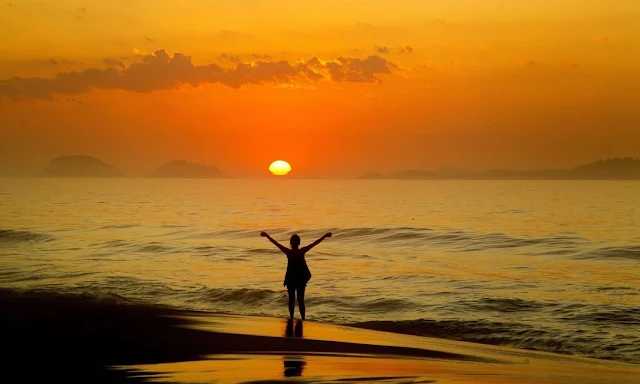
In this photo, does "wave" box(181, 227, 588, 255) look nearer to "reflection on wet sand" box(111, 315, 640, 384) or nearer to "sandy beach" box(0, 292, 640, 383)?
"reflection on wet sand" box(111, 315, 640, 384)

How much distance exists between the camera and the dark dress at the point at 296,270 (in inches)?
648

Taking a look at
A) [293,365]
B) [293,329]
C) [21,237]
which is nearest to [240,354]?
[293,365]

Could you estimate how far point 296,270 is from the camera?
16531 mm

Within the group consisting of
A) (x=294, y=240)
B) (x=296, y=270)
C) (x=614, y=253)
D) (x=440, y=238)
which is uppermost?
(x=440, y=238)

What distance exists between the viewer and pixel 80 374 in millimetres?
10758

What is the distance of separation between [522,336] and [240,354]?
8.22 metres

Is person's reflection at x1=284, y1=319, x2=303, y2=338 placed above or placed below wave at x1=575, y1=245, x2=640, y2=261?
below

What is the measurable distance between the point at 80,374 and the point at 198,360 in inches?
84.0

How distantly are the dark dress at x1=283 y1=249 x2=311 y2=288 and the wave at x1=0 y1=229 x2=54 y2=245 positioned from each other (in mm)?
32093

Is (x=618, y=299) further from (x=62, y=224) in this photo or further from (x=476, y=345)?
(x=62, y=224)

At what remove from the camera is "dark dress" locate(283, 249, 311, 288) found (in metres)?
16.5

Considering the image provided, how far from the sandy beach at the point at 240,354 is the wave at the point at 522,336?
1.43 metres

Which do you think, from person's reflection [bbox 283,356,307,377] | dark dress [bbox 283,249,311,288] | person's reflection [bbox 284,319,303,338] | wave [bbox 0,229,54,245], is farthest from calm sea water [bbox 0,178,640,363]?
person's reflection [bbox 283,356,307,377]

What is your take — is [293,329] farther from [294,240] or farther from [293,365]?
[293,365]
